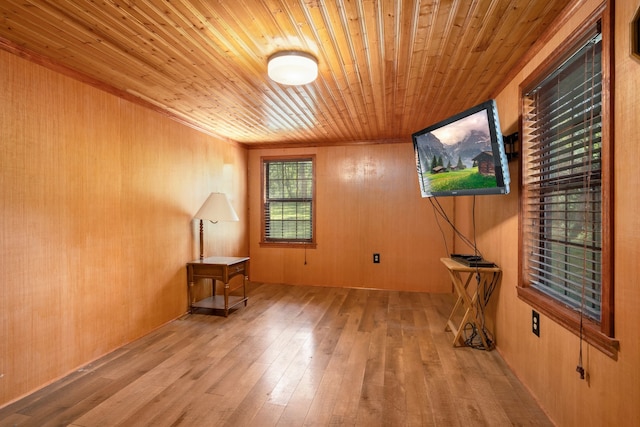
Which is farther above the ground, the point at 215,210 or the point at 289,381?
the point at 215,210

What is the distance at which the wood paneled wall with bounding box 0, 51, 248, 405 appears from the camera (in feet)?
6.55

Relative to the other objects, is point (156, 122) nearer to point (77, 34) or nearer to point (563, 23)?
point (77, 34)

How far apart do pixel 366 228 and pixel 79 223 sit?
3.47 metres

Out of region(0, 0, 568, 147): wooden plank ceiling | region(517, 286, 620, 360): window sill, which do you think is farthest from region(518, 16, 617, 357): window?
region(0, 0, 568, 147): wooden plank ceiling

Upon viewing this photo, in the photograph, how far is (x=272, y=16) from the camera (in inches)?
66.8

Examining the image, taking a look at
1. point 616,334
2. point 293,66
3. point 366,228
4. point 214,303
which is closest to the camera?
point 616,334

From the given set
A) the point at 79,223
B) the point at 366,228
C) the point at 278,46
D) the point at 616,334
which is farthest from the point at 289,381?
the point at 366,228

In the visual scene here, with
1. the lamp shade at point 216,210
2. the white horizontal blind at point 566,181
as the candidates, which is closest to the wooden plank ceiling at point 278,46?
the white horizontal blind at point 566,181

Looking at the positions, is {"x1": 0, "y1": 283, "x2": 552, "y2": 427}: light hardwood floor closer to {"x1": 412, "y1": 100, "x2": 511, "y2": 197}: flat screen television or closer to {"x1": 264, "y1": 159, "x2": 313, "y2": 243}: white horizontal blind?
{"x1": 412, "y1": 100, "x2": 511, "y2": 197}: flat screen television

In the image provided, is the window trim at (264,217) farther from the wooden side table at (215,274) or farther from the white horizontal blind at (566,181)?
the white horizontal blind at (566,181)

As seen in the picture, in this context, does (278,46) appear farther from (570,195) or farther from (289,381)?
(289,381)

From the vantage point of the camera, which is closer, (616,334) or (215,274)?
(616,334)

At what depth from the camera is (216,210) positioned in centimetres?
368

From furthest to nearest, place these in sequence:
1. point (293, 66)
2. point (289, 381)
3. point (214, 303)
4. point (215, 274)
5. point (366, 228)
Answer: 1. point (366, 228)
2. point (214, 303)
3. point (215, 274)
4. point (289, 381)
5. point (293, 66)
